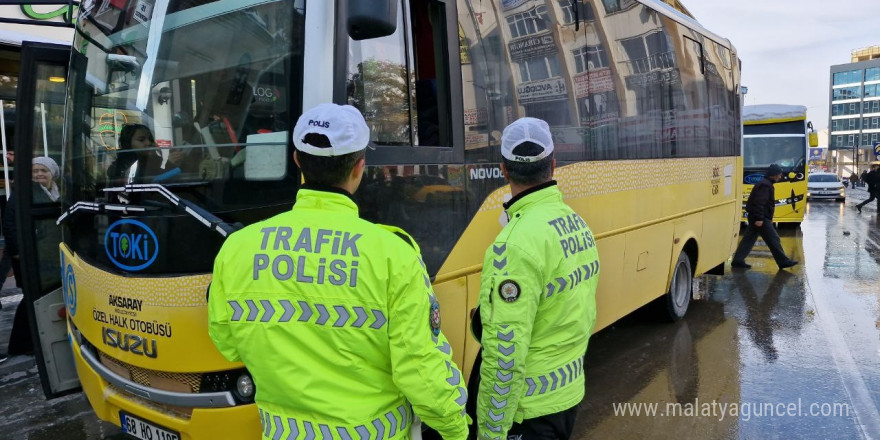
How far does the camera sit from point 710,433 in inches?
164

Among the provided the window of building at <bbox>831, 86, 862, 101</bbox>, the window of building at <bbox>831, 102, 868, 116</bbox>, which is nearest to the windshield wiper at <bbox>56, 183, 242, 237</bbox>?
the window of building at <bbox>831, 86, 862, 101</bbox>

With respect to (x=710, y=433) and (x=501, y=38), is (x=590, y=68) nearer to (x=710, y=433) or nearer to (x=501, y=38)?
(x=501, y=38)

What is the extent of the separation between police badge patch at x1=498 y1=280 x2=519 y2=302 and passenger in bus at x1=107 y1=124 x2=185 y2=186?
67.5 inches

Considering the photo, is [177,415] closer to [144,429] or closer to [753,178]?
[144,429]

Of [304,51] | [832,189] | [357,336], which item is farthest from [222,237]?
[832,189]

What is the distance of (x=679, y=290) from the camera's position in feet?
23.4

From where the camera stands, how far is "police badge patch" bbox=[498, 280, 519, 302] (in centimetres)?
216

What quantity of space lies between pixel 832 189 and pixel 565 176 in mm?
28219

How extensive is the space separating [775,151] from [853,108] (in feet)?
341

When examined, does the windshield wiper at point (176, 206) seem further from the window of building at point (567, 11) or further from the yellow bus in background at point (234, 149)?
the window of building at point (567, 11)

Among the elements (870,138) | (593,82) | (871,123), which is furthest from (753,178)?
(871,123)

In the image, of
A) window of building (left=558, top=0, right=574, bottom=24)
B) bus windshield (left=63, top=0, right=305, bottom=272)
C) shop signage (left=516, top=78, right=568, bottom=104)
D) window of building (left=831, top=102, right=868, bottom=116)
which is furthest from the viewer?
window of building (left=831, top=102, right=868, bottom=116)

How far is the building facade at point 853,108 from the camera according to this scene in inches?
3718

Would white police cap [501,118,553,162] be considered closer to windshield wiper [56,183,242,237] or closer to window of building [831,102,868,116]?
windshield wiper [56,183,242,237]
